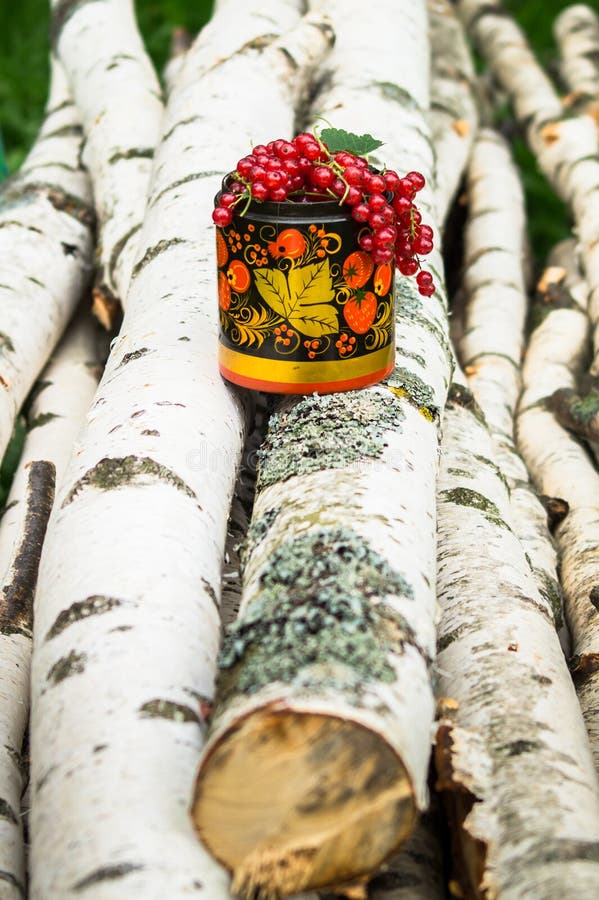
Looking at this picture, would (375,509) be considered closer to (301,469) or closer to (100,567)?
(301,469)

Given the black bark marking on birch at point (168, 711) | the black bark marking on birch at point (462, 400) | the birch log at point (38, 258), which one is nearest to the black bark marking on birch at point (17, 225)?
the birch log at point (38, 258)

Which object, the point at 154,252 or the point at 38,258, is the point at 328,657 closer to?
the point at 154,252

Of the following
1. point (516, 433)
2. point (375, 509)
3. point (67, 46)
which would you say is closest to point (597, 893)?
point (375, 509)

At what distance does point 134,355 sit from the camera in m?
1.92

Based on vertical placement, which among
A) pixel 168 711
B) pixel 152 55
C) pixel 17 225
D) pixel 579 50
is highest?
pixel 152 55

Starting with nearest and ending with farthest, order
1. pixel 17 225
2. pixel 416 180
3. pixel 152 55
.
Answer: pixel 416 180 < pixel 17 225 < pixel 152 55

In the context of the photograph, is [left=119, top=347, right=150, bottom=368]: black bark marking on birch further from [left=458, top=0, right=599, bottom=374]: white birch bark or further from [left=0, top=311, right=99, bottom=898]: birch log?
[left=458, top=0, right=599, bottom=374]: white birch bark

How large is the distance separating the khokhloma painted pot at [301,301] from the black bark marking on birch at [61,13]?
2597mm

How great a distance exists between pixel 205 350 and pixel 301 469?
43 cm

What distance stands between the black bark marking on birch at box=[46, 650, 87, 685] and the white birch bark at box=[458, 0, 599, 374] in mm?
2108

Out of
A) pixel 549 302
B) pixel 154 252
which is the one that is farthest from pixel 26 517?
pixel 549 302

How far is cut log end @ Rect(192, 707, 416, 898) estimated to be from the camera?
1.16 metres

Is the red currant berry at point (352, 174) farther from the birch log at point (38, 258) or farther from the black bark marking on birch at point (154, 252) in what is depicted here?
the birch log at point (38, 258)

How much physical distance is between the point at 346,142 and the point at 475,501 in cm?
79
